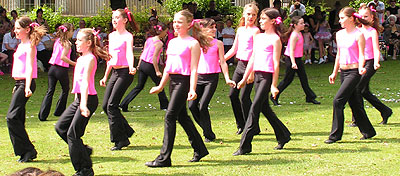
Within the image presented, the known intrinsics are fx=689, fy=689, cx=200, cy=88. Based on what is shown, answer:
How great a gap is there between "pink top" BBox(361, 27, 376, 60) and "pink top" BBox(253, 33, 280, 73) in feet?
6.69

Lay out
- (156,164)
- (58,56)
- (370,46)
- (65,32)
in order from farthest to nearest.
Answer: (58,56)
(65,32)
(370,46)
(156,164)

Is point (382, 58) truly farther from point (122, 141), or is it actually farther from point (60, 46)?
point (122, 141)

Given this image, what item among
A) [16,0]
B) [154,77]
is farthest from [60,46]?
[16,0]

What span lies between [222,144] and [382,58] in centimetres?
1613

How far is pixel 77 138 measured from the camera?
7656mm

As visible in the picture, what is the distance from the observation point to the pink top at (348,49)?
9.47 m

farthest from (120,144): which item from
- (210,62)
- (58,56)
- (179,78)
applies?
(58,56)

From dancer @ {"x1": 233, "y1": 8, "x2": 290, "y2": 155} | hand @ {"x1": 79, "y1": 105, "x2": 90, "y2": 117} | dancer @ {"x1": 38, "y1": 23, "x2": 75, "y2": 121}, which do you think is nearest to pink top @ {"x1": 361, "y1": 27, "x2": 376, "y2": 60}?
dancer @ {"x1": 233, "y1": 8, "x2": 290, "y2": 155}

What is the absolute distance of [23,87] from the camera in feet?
28.5

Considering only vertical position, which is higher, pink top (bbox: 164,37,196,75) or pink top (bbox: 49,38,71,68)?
pink top (bbox: 164,37,196,75)

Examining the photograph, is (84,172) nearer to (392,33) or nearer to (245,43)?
(245,43)

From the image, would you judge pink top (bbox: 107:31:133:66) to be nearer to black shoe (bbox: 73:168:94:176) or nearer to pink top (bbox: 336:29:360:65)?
black shoe (bbox: 73:168:94:176)

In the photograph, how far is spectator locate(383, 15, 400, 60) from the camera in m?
25.2

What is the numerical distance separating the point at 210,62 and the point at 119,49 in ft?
4.30
